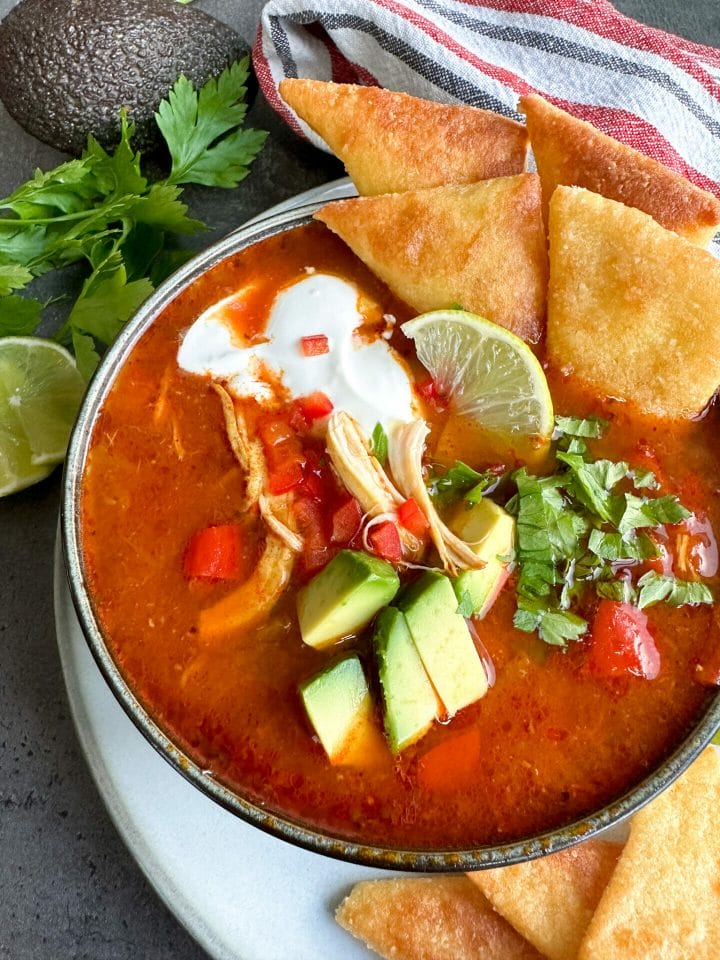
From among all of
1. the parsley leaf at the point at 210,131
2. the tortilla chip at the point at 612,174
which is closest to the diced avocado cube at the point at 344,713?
the tortilla chip at the point at 612,174

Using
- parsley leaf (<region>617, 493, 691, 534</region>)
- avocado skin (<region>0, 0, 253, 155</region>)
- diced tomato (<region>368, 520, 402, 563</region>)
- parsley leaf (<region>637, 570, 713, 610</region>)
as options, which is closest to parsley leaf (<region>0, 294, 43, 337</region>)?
avocado skin (<region>0, 0, 253, 155</region>)

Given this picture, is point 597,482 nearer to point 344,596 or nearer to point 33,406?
point 344,596

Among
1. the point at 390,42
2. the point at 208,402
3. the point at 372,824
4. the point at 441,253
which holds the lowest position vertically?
the point at 372,824

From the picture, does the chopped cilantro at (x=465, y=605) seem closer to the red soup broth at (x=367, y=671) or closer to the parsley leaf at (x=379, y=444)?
the red soup broth at (x=367, y=671)

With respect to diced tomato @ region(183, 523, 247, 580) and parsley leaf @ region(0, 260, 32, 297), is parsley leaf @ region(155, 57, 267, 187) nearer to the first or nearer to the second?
parsley leaf @ region(0, 260, 32, 297)

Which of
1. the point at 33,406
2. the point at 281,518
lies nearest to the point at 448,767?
the point at 281,518

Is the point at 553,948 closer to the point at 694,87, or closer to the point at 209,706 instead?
the point at 209,706

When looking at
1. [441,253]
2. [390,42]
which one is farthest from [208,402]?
[390,42]
